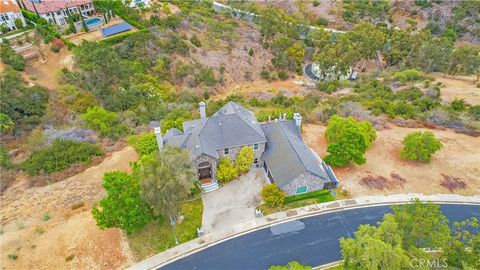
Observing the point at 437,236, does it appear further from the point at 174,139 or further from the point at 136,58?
the point at 136,58

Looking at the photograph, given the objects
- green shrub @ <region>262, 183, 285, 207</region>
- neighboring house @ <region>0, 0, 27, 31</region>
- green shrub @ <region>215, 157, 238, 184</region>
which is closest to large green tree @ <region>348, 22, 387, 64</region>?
green shrub @ <region>215, 157, 238, 184</region>

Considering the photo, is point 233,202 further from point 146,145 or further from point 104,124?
point 104,124

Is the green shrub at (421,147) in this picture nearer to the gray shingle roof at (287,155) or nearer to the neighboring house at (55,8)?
the gray shingle roof at (287,155)

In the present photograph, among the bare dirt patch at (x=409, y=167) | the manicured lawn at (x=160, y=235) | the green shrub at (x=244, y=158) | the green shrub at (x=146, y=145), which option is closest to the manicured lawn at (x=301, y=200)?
the bare dirt patch at (x=409, y=167)

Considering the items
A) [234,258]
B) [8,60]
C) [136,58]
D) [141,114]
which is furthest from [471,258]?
[8,60]

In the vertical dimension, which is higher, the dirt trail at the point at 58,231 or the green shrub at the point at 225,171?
the green shrub at the point at 225,171

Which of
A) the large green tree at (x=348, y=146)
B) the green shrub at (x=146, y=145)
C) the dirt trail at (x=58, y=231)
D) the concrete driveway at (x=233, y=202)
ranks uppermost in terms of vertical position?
the large green tree at (x=348, y=146)
